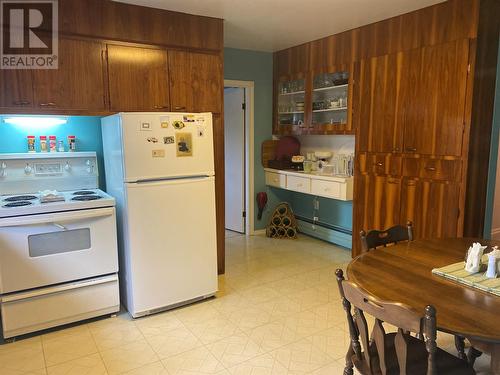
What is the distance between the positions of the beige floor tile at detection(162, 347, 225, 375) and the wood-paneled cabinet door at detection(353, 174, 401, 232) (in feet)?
7.07

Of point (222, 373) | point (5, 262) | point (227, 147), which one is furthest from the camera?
point (227, 147)

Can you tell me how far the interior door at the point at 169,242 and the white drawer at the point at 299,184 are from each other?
5.72 ft

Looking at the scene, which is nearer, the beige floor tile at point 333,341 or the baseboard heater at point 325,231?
the beige floor tile at point 333,341

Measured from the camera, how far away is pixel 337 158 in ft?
14.9

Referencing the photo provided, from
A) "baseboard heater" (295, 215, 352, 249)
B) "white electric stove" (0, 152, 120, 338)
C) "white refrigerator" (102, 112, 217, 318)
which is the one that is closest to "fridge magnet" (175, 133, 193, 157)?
"white refrigerator" (102, 112, 217, 318)

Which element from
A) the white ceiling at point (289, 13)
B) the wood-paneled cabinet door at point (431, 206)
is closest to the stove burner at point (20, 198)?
the white ceiling at point (289, 13)

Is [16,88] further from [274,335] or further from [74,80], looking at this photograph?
[274,335]

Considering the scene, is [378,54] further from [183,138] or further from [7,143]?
[7,143]

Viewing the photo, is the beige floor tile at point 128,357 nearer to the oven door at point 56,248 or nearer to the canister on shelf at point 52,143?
the oven door at point 56,248

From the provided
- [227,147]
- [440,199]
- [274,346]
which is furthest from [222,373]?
[227,147]

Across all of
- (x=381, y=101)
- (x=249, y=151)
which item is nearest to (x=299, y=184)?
(x=249, y=151)

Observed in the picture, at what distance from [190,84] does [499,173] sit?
3.46 metres

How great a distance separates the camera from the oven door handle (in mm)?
2506

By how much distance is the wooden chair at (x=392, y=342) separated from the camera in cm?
131
